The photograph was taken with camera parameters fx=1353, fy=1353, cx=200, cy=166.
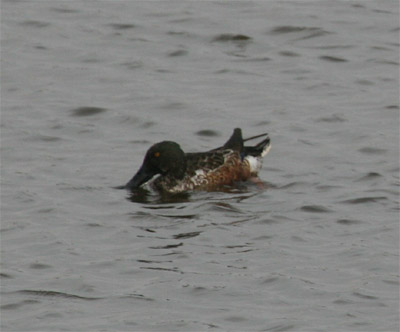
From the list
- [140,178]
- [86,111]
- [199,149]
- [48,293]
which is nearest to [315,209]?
[140,178]

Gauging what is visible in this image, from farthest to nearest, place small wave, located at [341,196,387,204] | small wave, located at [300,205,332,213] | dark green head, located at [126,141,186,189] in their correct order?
dark green head, located at [126,141,186,189], small wave, located at [341,196,387,204], small wave, located at [300,205,332,213]

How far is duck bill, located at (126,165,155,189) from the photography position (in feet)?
52.3

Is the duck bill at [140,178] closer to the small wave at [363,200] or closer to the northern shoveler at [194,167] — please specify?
the northern shoveler at [194,167]

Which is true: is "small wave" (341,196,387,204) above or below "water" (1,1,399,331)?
below

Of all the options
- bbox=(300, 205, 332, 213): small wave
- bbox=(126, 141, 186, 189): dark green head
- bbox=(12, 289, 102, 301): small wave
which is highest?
bbox=(126, 141, 186, 189): dark green head

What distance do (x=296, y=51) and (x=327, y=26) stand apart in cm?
141

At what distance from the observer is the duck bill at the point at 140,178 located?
52.3 ft

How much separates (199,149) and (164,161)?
1596 millimetres

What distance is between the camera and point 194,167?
16391 millimetres

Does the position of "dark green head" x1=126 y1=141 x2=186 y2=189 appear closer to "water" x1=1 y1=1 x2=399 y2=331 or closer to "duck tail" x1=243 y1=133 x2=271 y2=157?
"water" x1=1 y1=1 x2=399 y2=331

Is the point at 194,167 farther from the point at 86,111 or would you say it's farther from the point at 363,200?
the point at 86,111

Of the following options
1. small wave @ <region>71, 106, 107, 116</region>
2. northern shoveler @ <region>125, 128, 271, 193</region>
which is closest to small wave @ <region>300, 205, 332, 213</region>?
northern shoveler @ <region>125, 128, 271, 193</region>

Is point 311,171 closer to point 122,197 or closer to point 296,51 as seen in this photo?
point 122,197

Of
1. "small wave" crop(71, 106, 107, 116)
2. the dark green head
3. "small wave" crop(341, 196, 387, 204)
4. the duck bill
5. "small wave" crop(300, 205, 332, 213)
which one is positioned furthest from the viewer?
"small wave" crop(71, 106, 107, 116)
